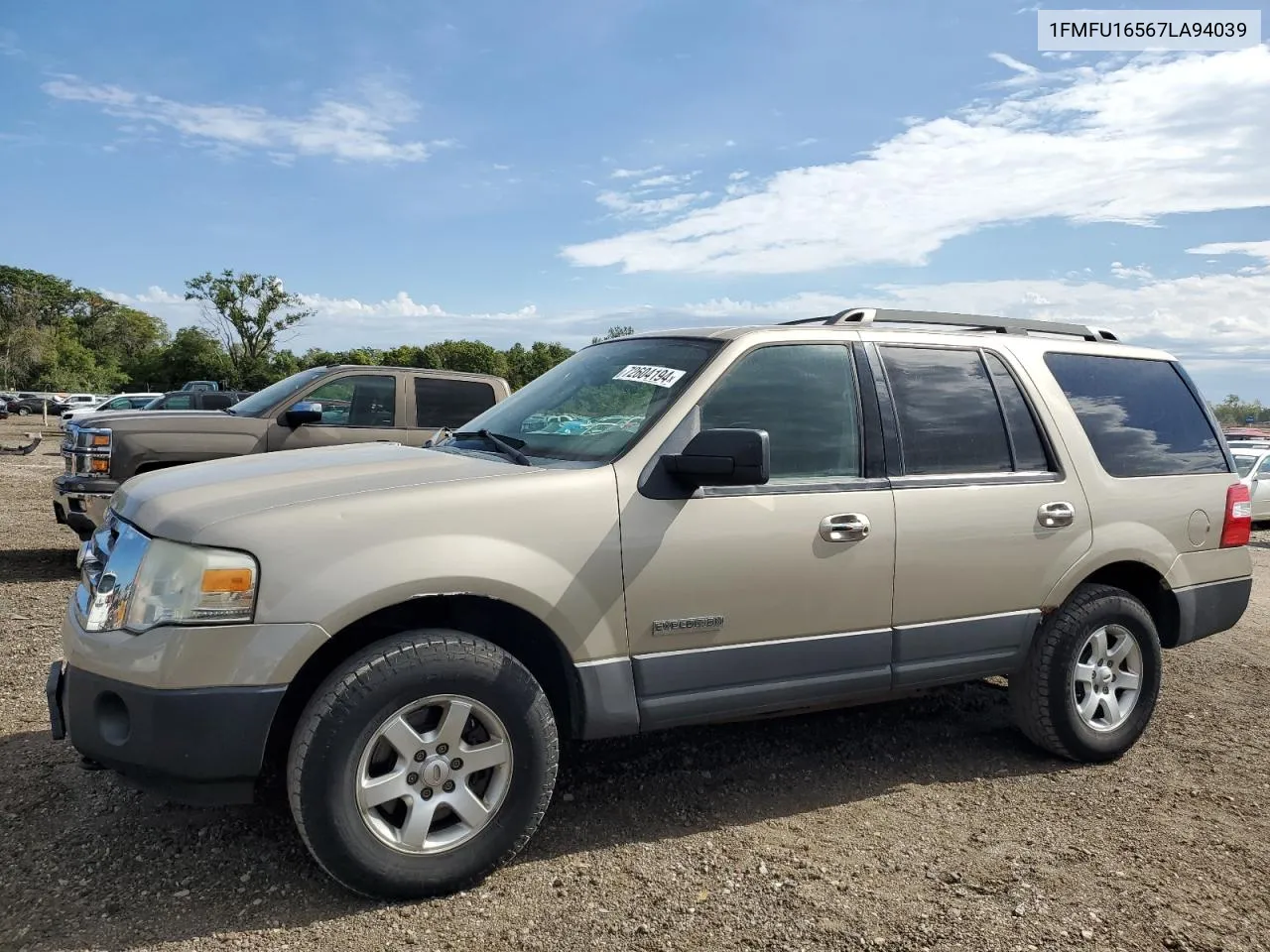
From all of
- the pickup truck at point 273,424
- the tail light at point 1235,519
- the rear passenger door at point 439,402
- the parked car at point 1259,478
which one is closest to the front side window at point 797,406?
the tail light at point 1235,519

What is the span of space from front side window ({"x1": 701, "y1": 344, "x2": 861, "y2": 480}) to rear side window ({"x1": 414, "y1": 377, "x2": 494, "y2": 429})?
5.52 metres

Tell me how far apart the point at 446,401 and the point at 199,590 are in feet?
20.6

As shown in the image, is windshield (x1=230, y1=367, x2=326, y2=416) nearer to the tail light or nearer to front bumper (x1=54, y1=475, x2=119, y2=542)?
front bumper (x1=54, y1=475, x2=119, y2=542)

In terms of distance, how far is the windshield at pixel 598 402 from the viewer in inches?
137

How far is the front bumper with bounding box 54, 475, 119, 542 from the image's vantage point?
7211 millimetres

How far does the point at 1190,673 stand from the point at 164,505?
5893 millimetres

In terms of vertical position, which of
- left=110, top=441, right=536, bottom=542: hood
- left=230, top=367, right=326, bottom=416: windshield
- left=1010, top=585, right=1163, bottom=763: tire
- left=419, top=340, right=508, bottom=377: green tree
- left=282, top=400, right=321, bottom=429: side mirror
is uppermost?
left=419, top=340, right=508, bottom=377: green tree

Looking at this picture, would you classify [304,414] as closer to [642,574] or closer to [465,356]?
[642,574]

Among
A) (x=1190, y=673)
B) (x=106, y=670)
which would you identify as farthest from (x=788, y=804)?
(x=1190, y=673)

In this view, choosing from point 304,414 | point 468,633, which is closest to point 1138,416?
point 468,633

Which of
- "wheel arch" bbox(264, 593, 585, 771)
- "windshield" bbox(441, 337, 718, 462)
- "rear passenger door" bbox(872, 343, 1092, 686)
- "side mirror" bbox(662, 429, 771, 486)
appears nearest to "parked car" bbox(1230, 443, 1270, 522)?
"rear passenger door" bbox(872, 343, 1092, 686)

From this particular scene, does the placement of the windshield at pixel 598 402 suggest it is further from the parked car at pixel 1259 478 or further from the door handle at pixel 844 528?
the parked car at pixel 1259 478

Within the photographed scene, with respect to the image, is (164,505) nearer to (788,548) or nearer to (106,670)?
(106,670)

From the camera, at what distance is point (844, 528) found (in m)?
3.54
